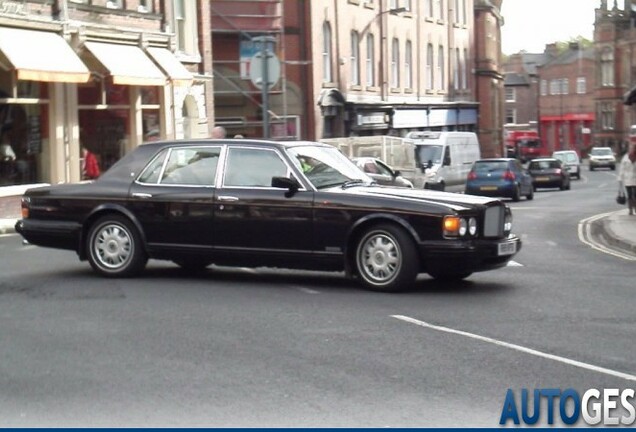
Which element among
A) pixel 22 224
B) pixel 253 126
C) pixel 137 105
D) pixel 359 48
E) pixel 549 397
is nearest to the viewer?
pixel 549 397

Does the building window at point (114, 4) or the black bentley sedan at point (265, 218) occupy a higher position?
the building window at point (114, 4)

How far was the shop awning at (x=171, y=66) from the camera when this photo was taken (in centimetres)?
3206

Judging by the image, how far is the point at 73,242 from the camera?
43.5 feet

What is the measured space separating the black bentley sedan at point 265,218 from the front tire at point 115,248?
11 mm

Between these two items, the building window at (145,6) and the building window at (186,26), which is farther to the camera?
the building window at (186,26)

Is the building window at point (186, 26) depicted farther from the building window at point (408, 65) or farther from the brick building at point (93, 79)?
the building window at point (408, 65)

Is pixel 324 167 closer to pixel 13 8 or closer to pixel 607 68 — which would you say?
pixel 13 8

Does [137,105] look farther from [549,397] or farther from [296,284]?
[549,397]

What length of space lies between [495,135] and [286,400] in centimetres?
6794

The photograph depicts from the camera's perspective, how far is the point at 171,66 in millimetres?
32531

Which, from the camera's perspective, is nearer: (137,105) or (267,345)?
(267,345)

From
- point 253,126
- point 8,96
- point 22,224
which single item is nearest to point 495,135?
point 253,126

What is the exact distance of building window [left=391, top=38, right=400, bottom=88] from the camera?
5478cm

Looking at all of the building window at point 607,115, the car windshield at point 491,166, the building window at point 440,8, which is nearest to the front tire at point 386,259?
the car windshield at point 491,166
